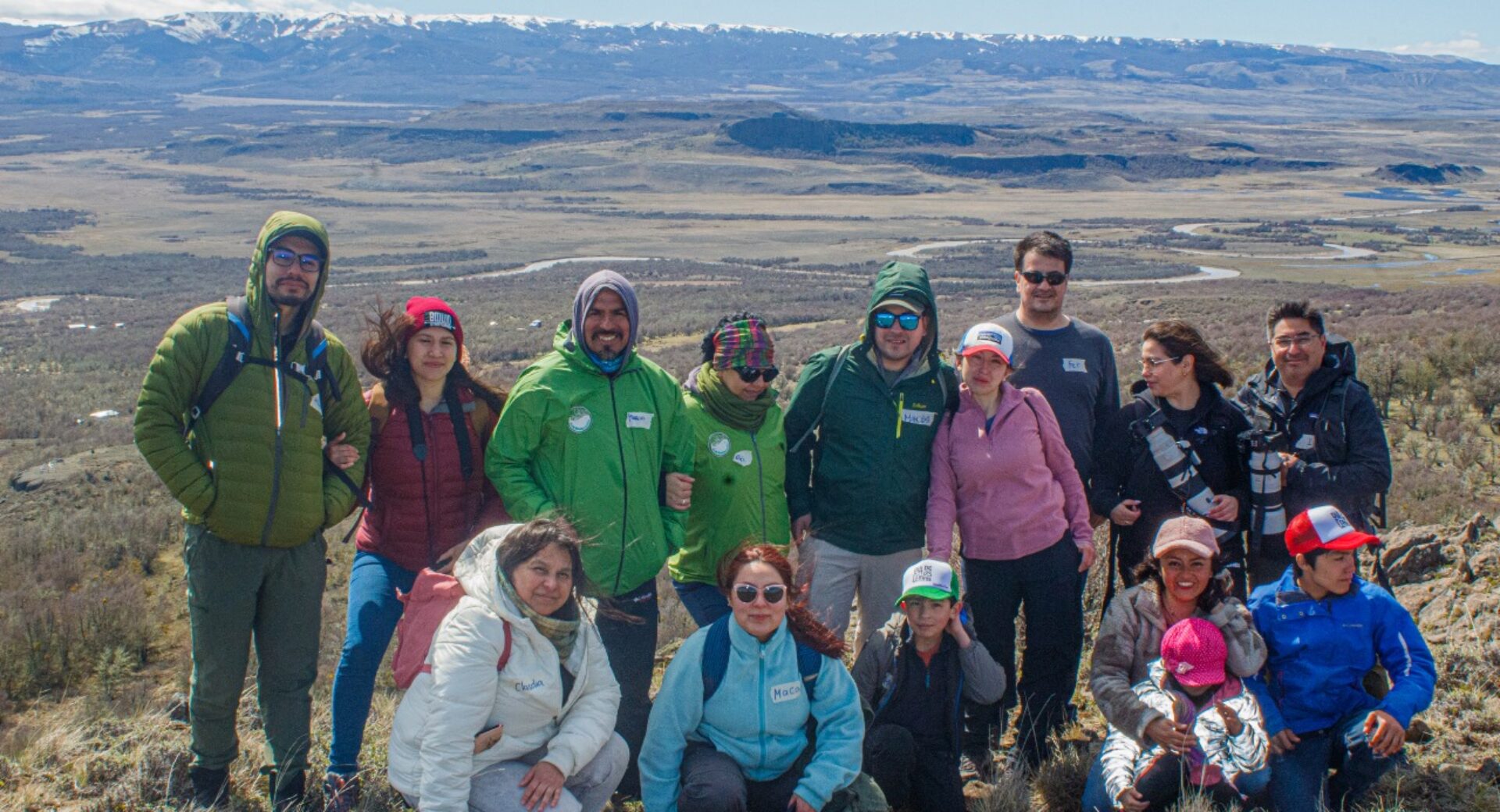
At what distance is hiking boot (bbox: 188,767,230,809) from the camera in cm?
375

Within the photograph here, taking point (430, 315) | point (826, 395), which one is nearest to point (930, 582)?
point (826, 395)

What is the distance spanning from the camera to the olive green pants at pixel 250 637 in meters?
3.64

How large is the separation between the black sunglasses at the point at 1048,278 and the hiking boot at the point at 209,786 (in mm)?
3586

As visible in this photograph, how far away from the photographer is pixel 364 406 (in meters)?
3.91

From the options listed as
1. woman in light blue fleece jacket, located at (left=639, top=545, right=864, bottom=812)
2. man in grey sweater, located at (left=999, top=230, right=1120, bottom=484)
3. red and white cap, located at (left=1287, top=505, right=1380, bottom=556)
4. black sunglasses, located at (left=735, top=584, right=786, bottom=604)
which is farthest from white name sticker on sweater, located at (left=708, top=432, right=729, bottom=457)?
red and white cap, located at (left=1287, top=505, right=1380, bottom=556)

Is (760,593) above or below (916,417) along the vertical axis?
below

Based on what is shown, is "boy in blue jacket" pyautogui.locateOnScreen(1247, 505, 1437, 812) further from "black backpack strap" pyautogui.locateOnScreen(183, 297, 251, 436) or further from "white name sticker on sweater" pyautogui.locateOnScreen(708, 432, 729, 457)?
"black backpack strap" pyautogui.locateOnScreen(183, 297, 251, 436)

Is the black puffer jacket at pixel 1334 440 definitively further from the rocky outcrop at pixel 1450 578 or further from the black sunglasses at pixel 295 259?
the black sunglasses at pixel 295 259

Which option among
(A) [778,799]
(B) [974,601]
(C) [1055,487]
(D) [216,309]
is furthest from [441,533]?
(C) [1055,487]

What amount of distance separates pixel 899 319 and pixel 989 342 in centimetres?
34

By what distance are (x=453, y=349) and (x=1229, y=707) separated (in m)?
2.94

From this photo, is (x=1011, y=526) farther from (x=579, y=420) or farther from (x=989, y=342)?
(x=579, y=420)

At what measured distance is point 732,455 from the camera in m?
4.09

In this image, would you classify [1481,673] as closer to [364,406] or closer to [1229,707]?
[1229,707]
